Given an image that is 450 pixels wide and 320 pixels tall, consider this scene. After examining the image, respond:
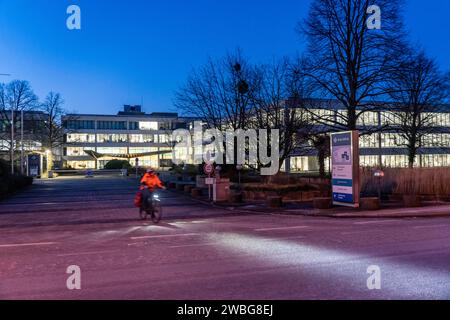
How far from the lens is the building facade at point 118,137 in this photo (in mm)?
108000

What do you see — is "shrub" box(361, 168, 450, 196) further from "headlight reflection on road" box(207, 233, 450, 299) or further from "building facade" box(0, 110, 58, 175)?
"building facade" box(0, 110, 58, 175)

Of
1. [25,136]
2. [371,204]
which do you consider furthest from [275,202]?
[25,136]

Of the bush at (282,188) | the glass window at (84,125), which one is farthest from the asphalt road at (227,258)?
the glass window at (84,125)

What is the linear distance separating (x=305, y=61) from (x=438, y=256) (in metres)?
20.7

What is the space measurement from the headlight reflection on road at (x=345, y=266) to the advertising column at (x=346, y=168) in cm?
875

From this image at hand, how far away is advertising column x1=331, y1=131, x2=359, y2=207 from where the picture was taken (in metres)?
18.5

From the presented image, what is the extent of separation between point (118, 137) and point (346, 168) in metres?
101

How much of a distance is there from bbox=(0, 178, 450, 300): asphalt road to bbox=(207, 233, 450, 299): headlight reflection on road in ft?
0.05

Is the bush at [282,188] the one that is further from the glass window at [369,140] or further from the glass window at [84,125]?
the glass window at [84,125]

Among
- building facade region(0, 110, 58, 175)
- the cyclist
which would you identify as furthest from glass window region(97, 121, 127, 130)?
the cyclist

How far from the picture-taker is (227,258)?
871cm

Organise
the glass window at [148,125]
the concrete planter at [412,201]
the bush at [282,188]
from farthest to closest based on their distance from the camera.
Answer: the glass window at [148,125] < the bush at [282,188] < the concrete planter at [412,201]

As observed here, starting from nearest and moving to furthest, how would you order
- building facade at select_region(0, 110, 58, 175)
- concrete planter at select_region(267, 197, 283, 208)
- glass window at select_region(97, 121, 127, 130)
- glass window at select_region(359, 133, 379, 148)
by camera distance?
concrete planter at select_region(267, 197, 283, 208) → glass window at select_region(359, 133, 379, 148) → building facade at select_region(0, 110, 58, 175) → glass window at select_region(97, 121, 127, 130)
